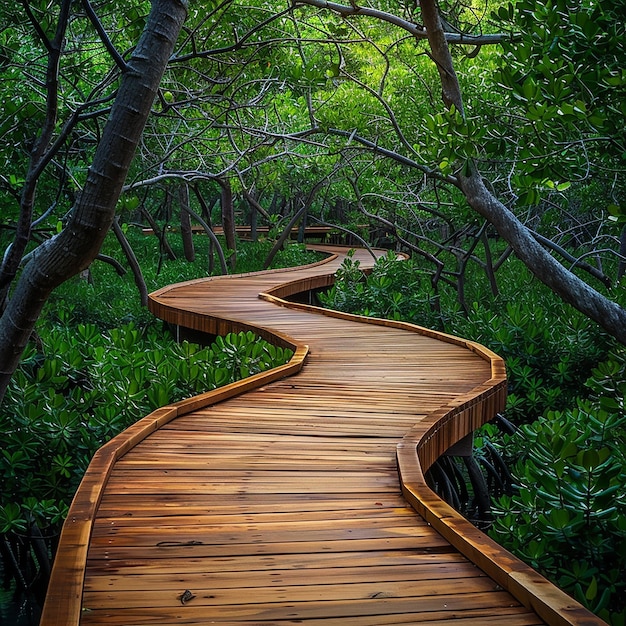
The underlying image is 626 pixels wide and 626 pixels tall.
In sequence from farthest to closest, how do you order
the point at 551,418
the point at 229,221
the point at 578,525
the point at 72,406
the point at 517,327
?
1. the point at 229,221
2. the point at 517,327
3. the point at 551,418
4. the point at 72,406
5. the point at 578,525

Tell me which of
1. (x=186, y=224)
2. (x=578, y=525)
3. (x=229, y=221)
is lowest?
(x=578, y=525)

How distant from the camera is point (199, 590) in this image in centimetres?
251

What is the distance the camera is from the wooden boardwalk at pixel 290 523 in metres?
2.38

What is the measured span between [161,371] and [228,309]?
160 inches

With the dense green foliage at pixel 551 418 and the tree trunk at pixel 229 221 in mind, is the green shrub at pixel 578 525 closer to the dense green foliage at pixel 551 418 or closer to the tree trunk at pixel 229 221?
the dense green foliage at pixel 551 418

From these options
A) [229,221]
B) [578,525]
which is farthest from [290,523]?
[229,221]

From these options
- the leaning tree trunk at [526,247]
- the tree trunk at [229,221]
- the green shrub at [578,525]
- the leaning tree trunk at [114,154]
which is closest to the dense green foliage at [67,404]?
the leaning tree trunk at [114,154]

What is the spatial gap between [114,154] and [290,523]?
1.63 metres

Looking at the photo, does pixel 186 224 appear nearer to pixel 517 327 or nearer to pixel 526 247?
pixel 517 327

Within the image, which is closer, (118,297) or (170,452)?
(170,452)

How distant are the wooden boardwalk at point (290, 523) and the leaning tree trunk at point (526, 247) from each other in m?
0.87

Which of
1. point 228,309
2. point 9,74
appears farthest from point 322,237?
point 9,74

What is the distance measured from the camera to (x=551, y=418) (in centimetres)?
577

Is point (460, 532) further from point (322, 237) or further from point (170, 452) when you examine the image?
point (322, 237)
